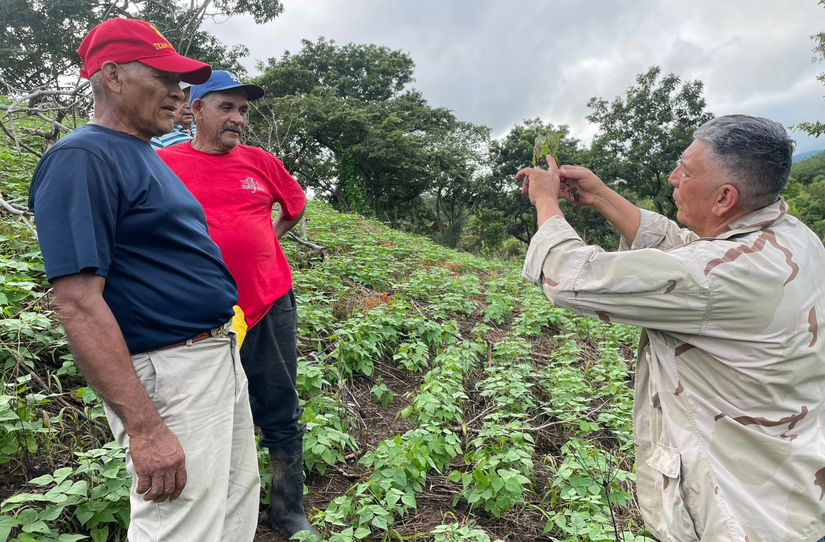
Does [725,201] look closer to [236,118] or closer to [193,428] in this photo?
[193,428]

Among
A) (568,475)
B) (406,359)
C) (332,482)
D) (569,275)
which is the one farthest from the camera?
(406,359)

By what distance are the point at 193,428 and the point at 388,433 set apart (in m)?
2.15

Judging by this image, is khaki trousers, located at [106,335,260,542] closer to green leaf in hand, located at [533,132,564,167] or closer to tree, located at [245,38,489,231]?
green leaf in hand, located at [533,132,564,167]

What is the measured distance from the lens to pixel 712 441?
4.07 ft

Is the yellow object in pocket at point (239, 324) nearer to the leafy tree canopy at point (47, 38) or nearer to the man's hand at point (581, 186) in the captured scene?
the man's hand at point (581, 186)

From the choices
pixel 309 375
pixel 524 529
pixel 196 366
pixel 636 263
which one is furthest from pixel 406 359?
pixel 636 263

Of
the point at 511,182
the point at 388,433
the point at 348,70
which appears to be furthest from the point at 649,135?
the point at 388,433

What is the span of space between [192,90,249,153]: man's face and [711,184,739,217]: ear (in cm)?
204

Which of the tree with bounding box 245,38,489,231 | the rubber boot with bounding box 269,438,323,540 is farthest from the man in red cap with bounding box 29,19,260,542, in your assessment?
the tree with bounding box 245,38,489,231

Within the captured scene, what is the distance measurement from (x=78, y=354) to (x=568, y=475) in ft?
7.55

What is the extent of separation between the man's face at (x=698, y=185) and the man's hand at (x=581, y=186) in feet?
1.49

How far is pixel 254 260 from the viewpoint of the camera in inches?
88.2

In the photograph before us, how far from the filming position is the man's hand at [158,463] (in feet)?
4.13

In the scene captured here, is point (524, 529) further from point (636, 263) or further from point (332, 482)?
point (636, 263)
